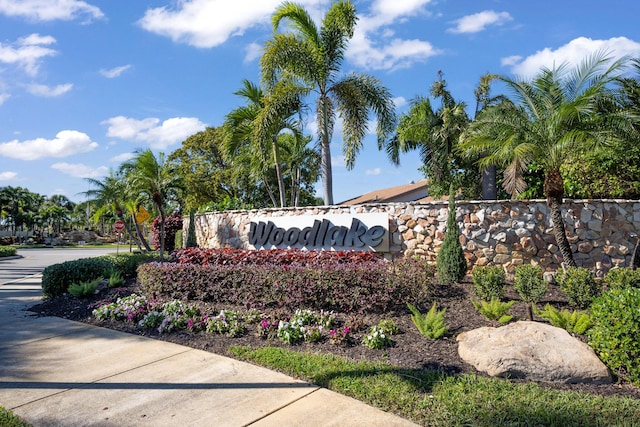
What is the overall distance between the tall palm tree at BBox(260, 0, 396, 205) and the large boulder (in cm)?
939

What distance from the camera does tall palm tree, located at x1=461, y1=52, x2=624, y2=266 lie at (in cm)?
883

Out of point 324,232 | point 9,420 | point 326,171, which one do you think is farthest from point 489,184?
point 9,420

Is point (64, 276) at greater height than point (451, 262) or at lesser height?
greater

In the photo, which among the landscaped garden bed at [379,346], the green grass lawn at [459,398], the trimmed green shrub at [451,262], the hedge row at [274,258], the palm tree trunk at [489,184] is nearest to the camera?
the green grass lawn at [459,398]

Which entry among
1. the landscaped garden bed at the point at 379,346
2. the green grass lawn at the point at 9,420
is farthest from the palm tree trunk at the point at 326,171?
the green grass lawn at the point at 9,420

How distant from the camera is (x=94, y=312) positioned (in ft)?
25.5

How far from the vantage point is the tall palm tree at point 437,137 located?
17.7m

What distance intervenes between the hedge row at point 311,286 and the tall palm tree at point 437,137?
10.4m

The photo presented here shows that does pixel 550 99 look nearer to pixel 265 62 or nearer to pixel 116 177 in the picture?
pixel 265 62

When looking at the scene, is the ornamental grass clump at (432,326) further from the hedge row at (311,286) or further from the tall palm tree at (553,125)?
the tall palm tree at (553,125)

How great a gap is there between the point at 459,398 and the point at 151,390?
9.69 feet

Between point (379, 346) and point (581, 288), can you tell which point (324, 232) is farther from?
point (379, 346)

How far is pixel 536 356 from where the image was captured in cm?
459

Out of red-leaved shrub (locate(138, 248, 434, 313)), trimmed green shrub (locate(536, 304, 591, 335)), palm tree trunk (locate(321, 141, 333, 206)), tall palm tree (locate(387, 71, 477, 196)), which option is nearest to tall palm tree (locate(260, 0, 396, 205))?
palm tree trunk (locate(321, 141, 333, 206))
